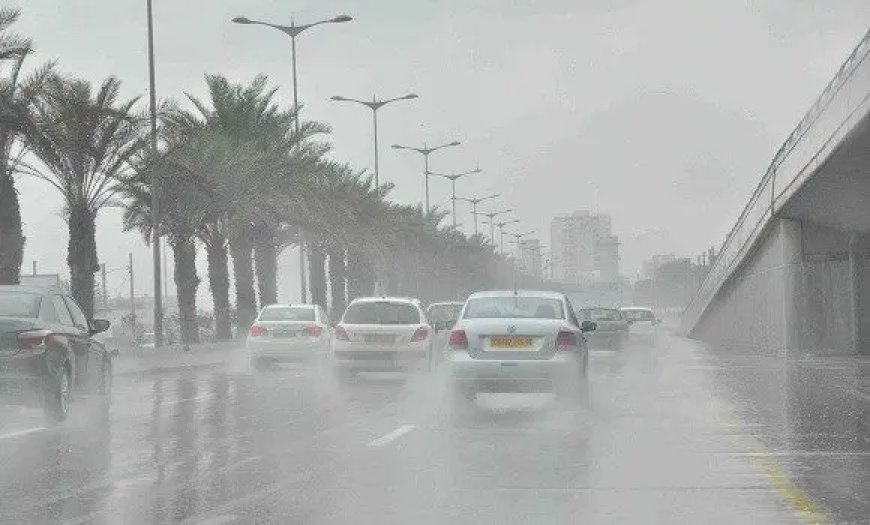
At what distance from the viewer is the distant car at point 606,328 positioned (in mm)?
48281

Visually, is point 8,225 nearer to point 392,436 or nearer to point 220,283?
point 220,283

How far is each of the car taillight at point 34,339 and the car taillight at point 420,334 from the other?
37.6ft

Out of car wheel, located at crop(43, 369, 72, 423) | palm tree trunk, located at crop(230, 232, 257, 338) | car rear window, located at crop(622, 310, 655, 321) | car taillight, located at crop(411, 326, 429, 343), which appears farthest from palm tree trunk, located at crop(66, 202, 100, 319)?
car rear window, located at crop(622, 310, 655, 321)

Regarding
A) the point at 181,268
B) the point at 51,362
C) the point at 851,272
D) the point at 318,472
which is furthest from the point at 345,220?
the point at 318,472

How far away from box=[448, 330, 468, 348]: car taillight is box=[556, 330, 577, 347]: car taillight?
1106mm

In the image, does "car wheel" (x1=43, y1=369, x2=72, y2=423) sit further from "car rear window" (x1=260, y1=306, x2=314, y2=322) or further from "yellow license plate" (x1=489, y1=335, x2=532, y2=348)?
"car rear window" (x1=260, y1=306, x2=314, y2=322)

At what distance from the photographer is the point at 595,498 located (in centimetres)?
1098

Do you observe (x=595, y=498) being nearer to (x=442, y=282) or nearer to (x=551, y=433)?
(x=551, y=433)

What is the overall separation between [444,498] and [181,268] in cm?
3828

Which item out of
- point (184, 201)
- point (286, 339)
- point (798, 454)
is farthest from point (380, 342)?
A: point (184, 201)

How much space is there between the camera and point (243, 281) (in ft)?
178

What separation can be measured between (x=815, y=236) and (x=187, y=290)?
18175mm

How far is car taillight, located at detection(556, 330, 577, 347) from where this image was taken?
19.7m

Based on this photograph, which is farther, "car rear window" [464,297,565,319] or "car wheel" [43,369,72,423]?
"car rear window" [464,297,565,319]
